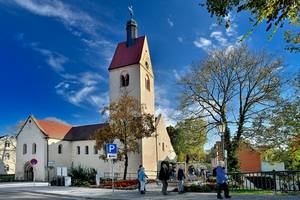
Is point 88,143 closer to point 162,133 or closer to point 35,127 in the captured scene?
point 35,127

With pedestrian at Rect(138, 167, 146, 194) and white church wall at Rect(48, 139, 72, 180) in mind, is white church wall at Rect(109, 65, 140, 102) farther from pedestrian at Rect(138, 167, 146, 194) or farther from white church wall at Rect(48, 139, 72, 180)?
pedestrian at Rect(138, 167, 146, 194)

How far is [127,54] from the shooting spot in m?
50.2

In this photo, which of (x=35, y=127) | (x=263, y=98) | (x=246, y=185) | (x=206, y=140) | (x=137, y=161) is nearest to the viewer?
(x=246, y=185)

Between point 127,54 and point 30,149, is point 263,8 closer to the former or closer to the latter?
point 127,54

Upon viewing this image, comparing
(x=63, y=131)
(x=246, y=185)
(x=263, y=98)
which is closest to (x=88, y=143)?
(x=63, y=131)

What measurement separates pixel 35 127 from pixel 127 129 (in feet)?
75.1

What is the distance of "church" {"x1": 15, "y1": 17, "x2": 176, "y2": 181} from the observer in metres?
47.5

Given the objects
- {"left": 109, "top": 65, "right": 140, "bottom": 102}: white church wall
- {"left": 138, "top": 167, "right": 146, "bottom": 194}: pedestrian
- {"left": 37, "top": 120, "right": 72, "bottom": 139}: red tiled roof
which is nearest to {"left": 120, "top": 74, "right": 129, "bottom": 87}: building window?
{"left": 109, "top": 65, "right": 140, "bottom": 102}: white church wall

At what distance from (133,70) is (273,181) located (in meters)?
32.7

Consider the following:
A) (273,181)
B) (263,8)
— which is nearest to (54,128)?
(273,181)

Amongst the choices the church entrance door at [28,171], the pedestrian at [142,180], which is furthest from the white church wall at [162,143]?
the pedestrian at [142,180]

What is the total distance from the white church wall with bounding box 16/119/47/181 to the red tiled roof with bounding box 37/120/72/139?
101cm

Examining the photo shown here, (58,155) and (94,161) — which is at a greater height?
(58,155)

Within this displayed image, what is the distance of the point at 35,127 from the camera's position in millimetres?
52062
